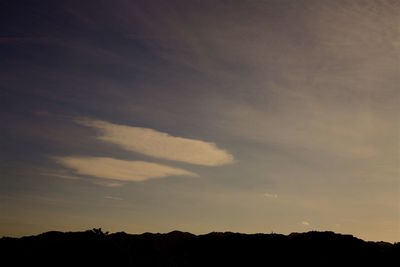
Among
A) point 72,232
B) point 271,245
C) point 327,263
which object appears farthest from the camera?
point 72,232

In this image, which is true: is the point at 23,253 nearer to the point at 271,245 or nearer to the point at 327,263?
the point at 271,245

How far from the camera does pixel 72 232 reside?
147 ft

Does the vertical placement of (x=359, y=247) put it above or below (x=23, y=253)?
above

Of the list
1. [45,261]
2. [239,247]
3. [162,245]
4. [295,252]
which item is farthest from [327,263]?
[45,261]

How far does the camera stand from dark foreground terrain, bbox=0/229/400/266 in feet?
120

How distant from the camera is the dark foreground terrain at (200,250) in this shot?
36625 mm

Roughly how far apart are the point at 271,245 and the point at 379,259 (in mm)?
8553

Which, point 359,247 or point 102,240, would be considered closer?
point 359,247

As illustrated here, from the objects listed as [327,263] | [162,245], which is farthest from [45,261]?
[327,263]

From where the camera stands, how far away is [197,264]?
37.7 m

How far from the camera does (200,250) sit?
1545 inches

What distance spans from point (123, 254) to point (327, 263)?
17.1 meters

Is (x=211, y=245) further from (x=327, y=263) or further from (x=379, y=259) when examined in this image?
(x=379, y=259)

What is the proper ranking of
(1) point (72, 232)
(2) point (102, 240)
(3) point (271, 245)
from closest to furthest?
(3) point (271, 245) → (2) point (102, 240) → (1) point (72, 232)
